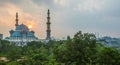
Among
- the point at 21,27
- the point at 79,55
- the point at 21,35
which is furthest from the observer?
the point at 21,27

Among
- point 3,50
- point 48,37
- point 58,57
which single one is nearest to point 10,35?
point 48,37

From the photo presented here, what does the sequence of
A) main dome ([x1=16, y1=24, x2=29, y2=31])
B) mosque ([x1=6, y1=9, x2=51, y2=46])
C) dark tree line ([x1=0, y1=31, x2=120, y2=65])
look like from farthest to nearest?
1. main dome ([x1=16, y1=24, x2=29, y2=31])
2. mosque ([x1=6, y1=9, x2=51, y2=46])
3. dark tree line ([x1=0, y1=31, x2=120, y2=65])

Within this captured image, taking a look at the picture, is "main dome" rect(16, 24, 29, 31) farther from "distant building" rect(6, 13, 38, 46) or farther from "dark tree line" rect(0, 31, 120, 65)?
"dark tree line" rect(0, 31, 120, 65)

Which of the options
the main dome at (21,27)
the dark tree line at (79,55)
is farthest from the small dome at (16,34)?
the dark tree line at (79,55)

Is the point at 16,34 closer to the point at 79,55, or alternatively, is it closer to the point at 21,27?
the point at 21,27

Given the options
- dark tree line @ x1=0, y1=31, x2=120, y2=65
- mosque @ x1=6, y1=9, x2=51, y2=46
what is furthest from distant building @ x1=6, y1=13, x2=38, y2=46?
dark tree line @ x1=0, y1=31, x2=120, y2=65

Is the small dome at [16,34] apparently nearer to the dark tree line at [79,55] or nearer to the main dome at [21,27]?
the main dome at [21,27]

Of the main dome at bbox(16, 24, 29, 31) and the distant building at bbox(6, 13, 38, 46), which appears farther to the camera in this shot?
the main dome at bbox(16, 24, 29, 31)

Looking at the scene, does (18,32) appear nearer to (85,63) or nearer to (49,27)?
(49,27)

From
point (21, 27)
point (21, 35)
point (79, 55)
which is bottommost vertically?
point (79, 55)

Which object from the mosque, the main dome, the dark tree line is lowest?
the dark tree line

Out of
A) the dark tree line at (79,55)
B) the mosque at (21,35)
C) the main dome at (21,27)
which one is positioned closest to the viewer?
the dark tree line at (79,55)

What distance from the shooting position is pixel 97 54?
1224 inches

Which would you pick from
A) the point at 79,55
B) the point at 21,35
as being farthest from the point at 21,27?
the point at 79,55
